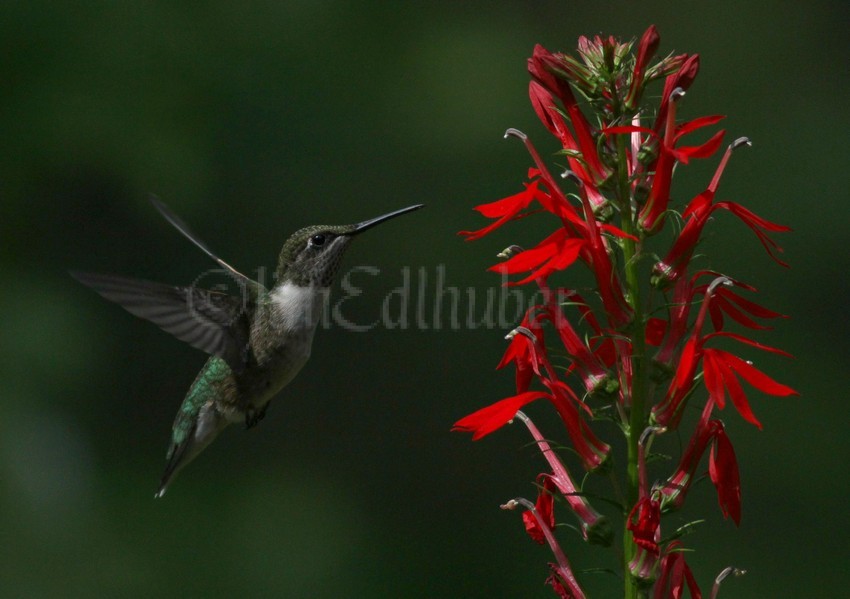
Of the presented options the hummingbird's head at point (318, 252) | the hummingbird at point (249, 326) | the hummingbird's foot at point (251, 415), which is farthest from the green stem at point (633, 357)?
the hummingbird's foot at point (251, 415)

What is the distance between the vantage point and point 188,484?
2.81m

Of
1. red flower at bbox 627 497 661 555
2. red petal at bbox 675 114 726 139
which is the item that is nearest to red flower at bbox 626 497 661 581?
red flower at bbox 627 497 661 555

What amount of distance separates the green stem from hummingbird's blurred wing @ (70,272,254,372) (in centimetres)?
63

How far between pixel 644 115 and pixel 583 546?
1899 mm

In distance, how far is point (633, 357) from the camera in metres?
0.93

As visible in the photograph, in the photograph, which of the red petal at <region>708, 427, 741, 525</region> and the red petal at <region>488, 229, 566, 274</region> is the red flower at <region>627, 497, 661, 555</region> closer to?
the red petal at <region>708, 427, 741, 525</region>

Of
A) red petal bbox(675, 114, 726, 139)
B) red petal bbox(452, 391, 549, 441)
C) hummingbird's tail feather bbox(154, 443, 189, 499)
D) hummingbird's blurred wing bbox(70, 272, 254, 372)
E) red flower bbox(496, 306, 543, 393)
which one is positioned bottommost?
hummingbird's tail feather bbox(154, 443, 189, 499)

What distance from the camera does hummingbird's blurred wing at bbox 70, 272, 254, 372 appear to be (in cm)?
127

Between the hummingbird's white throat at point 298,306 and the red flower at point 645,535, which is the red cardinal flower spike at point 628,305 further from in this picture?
the hummingbird's white throat at point 298,306

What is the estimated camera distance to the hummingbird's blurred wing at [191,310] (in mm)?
1270

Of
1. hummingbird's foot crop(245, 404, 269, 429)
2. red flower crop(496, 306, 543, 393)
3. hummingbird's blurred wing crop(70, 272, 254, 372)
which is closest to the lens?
red flower crop(496, 306, 543, 393)

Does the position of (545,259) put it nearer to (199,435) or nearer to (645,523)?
(645,523)

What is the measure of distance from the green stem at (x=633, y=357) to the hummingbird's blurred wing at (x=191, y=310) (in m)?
0.63

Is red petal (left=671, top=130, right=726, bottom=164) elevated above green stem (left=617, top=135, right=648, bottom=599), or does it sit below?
above
